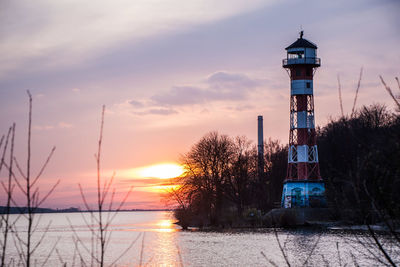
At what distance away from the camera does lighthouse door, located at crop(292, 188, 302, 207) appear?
196 feet

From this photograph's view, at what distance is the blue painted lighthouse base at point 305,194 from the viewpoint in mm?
59509

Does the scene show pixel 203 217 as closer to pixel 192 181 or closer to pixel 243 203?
pixel 192 181

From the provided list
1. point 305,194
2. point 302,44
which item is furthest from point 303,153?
point 302,44

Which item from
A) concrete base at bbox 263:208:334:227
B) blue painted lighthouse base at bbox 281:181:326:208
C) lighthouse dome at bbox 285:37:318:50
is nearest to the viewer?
concrete base at bbox 263:208:334:227

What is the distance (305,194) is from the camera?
2344 inches

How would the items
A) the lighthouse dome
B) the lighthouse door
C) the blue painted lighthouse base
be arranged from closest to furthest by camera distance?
the blue painted lighthouse base
the lighthouse door
the lighthouse dome

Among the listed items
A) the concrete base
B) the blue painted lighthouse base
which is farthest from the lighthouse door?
the concrete base

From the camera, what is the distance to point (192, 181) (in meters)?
62.8

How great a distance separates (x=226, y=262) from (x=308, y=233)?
60.0 feet

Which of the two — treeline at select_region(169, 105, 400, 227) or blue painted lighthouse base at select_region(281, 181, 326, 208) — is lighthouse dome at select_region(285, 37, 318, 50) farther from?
blue painted lighthouse base at select_region(281, 181, 326, 208)

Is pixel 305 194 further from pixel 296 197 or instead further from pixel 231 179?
pixel 231 179

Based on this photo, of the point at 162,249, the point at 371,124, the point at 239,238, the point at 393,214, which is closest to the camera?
the point at 393,214

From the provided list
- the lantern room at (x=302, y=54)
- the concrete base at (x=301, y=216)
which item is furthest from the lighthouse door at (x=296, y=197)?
the lantern room at (x=302, y=54)

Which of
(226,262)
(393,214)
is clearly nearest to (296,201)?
(226,262)
